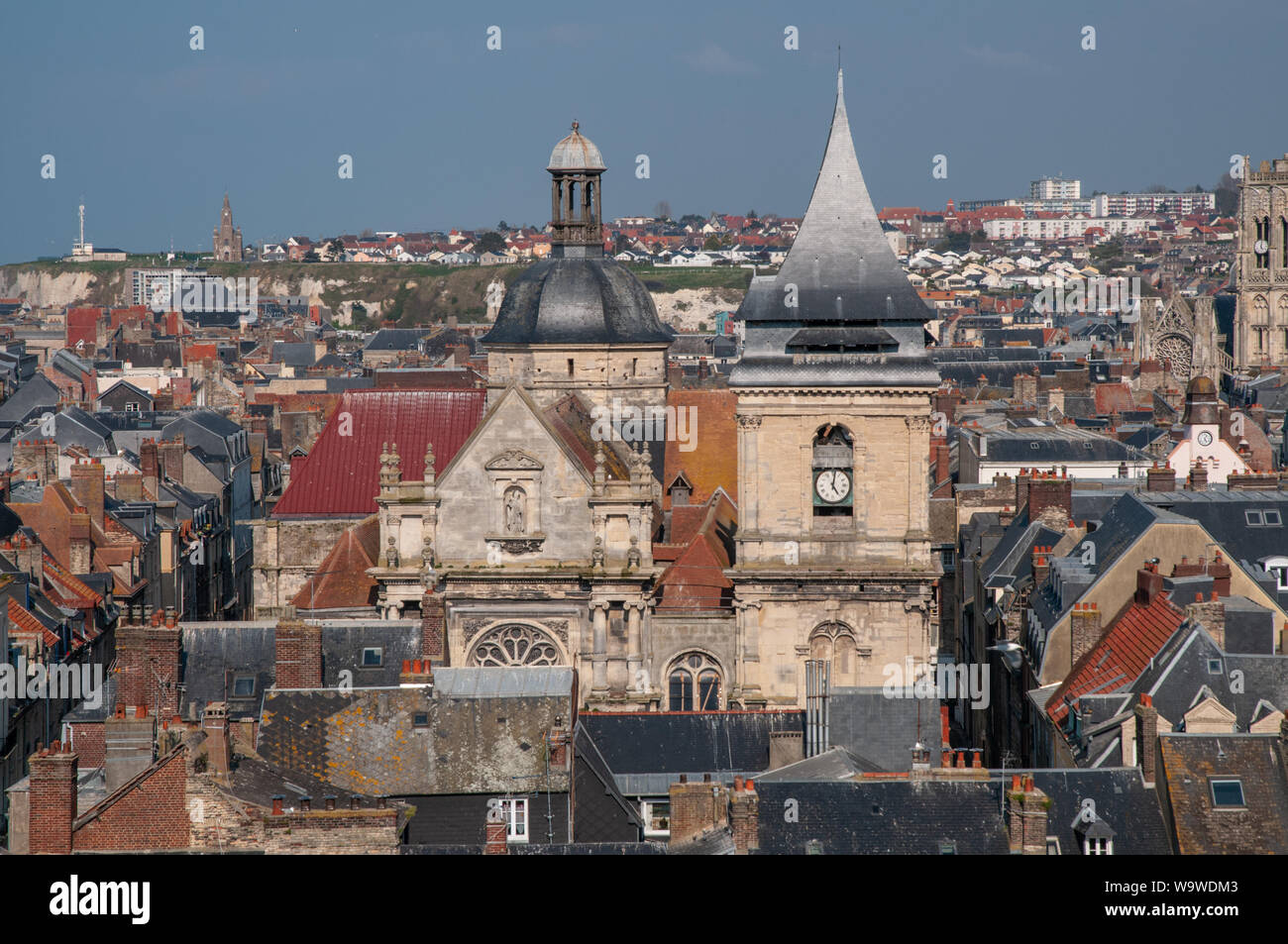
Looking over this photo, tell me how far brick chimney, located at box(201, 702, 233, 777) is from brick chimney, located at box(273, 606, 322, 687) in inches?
320

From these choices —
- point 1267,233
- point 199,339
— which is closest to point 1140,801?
point 1267,233

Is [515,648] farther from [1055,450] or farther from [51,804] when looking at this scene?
[1055,450]

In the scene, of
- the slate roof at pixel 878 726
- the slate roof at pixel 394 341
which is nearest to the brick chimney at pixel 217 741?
the slate roof at pixel 878 726

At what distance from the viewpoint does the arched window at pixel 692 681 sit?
49188mm

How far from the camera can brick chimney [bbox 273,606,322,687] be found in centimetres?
3700

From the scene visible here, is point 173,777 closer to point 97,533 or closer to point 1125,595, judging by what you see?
point 1125,595

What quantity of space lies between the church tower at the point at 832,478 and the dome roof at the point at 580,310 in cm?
1198

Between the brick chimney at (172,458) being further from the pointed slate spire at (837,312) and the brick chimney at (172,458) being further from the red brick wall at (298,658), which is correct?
the red brick wall at (298,658)

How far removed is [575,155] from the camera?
59.3 m

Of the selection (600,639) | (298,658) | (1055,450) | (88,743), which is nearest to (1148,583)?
(600,639)

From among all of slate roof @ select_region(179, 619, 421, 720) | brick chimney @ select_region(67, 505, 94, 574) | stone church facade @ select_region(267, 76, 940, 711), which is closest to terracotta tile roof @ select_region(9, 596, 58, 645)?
stone church facade @ select_region(267, 76, 940, 711)

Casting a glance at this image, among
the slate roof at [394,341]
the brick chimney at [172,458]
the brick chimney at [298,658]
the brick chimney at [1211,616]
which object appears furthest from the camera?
the slate roof at [394,341]

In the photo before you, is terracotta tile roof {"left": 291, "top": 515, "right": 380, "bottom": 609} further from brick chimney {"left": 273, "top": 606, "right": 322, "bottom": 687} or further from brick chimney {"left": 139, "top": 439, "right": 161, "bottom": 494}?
brick chimney {"left": 139, "top": 439, "right": 161, "bottom": 494}

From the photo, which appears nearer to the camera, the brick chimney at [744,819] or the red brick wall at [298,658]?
the brick chimney at [744,819]
